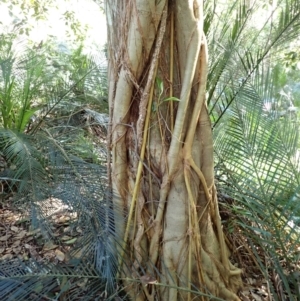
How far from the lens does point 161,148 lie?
→ 4.52 ft

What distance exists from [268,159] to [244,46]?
65cm

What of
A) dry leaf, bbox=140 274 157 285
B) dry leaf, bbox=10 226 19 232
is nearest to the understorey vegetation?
dry leaf, bbox=140 274 157 285

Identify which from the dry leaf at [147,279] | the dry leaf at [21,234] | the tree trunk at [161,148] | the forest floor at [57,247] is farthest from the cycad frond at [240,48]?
the dry leaf at [21,234]

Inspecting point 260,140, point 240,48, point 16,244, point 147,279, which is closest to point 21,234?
point 16,244

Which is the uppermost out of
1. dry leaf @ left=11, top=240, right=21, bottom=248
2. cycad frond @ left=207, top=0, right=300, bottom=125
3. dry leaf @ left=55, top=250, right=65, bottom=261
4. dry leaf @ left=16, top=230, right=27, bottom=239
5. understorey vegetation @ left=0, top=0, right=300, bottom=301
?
cycad frond @ left=207, top=0, right=300, bottom=125

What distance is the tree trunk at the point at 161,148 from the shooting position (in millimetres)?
1296

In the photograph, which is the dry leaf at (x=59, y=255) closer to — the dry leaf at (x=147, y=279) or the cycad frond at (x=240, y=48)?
the dry leaf at (x=147, y=279)

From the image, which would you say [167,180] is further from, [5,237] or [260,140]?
[5,237]

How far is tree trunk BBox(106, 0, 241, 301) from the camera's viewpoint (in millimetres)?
1296

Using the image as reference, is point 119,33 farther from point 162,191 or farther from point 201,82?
point 162,191

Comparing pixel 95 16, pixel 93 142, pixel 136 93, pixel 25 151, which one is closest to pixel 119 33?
pixel 136 93

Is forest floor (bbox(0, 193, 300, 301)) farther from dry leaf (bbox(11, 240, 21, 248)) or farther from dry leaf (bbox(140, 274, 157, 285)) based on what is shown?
dry leaf (bbox(140, 274, 157, 285))

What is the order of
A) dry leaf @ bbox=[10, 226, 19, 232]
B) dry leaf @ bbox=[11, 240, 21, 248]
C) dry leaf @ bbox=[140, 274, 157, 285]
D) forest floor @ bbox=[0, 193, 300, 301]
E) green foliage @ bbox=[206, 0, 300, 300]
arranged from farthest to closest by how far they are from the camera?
dry leaf @ bbox=[10, 226, 19, 232] < dry leaf @ bbox=[11, 240, 21, 248] < forest floor @ bbox=[0, 193, 300, 301] < green foliage @ bbox=[206, 0, 300, 300] < dry leaf @ bbox=[140, 274, 157, 285]

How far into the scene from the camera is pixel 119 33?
1344 millimetres
